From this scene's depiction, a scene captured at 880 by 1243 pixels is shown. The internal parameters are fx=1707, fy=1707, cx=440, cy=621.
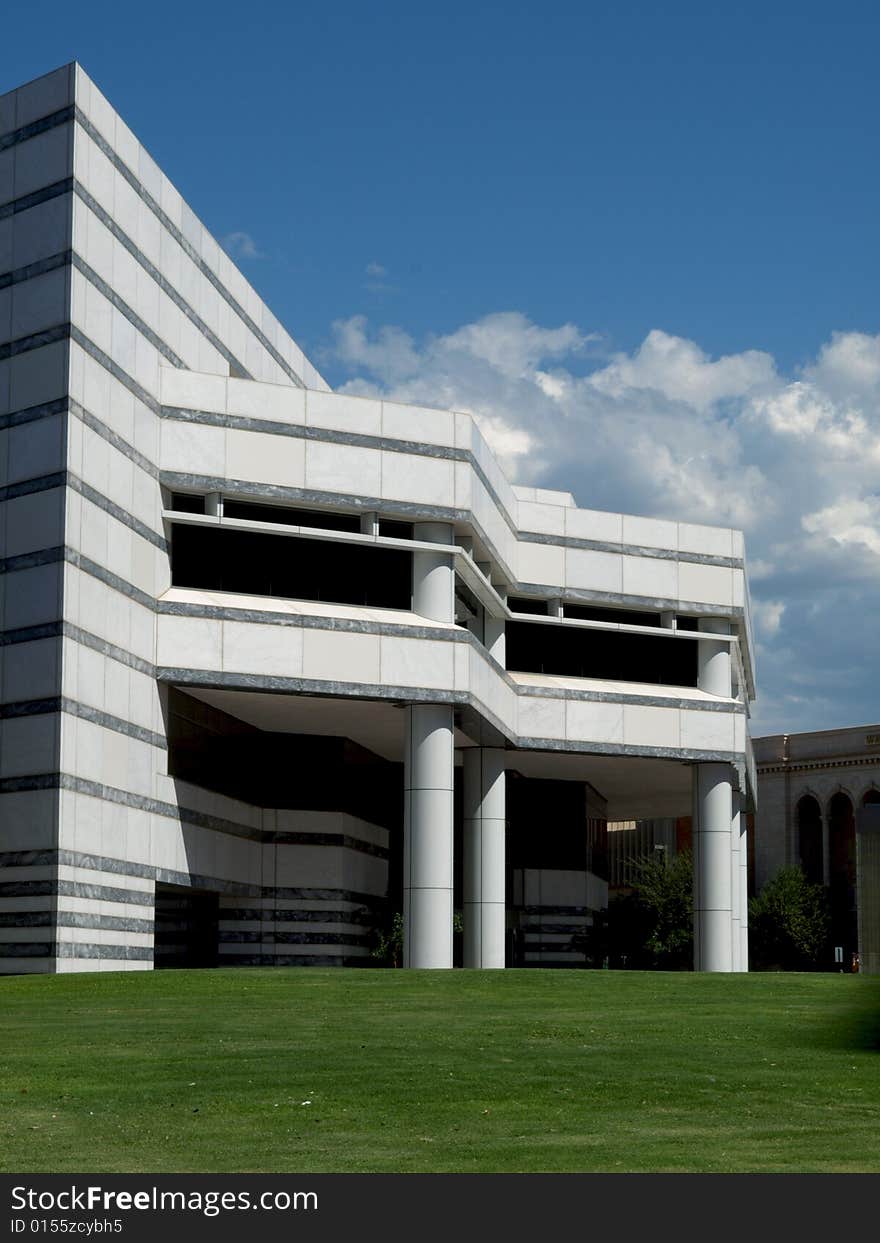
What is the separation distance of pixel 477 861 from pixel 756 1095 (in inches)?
1212

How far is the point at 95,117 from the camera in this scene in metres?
40.4

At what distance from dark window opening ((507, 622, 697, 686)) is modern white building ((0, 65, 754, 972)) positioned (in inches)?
3.8

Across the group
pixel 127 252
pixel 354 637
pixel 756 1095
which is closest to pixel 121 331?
pixel 127 252

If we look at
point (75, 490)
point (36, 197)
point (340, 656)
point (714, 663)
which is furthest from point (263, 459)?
point (714, 663)

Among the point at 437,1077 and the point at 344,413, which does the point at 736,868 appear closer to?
the point at 344,413

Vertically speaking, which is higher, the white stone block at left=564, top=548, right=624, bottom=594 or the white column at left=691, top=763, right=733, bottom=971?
the white stone block at left=564, top=548, right=624, bottom=594

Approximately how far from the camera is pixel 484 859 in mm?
49031

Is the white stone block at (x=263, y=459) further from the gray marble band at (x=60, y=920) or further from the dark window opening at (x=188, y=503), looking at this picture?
the gray marble band at (x=60, y=920)

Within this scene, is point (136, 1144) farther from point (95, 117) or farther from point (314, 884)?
point (314, 884)

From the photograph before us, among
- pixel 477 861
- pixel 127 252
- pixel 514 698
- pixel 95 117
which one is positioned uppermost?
pixel 95 117

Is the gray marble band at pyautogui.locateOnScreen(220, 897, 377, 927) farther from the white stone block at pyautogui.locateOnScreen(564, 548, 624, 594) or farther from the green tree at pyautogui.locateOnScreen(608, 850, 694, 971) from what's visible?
the green tree at pyautogui.locateOnScreen(608, 850, 694, 971)

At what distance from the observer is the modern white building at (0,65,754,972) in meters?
38.6

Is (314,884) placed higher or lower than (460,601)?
lower

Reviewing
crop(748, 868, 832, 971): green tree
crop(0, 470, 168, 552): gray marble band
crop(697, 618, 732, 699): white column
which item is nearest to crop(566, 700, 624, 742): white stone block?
crop(697, 618, 732, 699): white column
